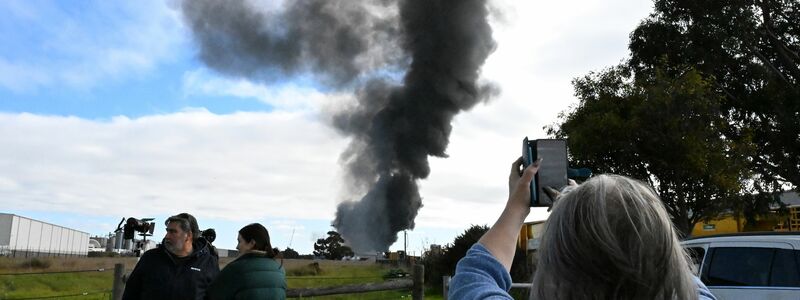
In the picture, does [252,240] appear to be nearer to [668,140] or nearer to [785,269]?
[785,269]

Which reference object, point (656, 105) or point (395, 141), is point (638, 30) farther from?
point (395, 141)

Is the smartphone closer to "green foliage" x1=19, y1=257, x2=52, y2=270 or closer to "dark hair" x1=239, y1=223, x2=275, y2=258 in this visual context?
"dark hair" x1=239, y1=223, x2=275, y2=258

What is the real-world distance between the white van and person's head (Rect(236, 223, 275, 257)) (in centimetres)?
410

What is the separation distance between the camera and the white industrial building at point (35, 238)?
58.9 meters

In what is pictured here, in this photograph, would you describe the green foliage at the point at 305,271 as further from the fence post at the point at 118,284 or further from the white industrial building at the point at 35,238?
the white industrial building at the point at 35,238

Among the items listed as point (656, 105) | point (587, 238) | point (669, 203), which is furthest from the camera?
point (669, 203)

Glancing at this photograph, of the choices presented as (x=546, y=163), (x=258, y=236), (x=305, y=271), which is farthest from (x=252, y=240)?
(x=305, y=271)

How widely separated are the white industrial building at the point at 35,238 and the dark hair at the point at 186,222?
5102 centimetres

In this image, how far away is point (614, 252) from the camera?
997 mm

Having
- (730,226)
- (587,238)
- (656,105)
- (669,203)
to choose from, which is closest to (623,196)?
(587,238)

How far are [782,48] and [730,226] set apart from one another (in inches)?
253

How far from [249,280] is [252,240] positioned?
244mm

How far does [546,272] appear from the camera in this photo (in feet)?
3.50

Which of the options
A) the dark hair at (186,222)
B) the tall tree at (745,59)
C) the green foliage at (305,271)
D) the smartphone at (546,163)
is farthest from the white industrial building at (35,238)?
the smartphone at (546,163)
